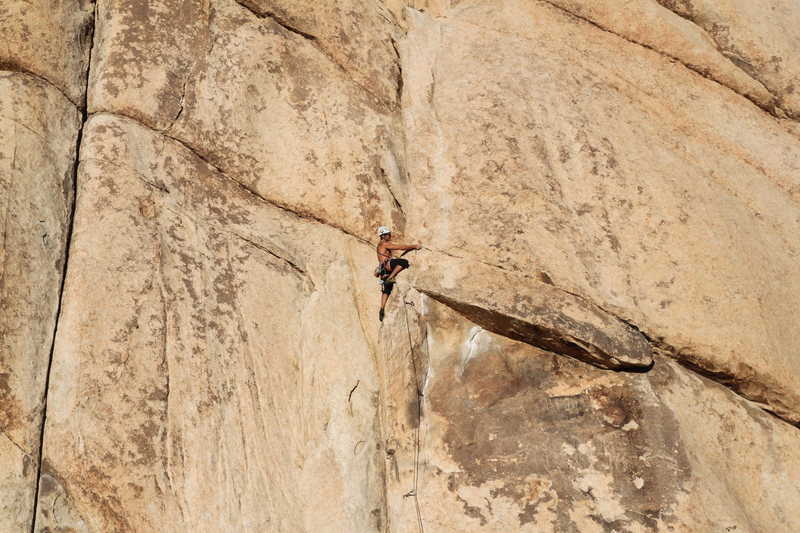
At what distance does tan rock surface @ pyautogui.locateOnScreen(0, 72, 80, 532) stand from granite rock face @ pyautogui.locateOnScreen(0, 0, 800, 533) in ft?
0.11

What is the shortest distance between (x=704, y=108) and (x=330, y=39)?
19.1 ft

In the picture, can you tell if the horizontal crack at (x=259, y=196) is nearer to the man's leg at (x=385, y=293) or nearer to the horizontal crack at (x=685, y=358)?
the man's leg at (x=385, y=293)

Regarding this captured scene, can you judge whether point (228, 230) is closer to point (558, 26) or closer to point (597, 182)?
point (597, 182)

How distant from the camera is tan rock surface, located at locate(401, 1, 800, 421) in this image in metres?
11.6

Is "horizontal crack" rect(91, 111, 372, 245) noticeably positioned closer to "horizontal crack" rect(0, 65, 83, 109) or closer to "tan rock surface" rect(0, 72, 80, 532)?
"horizontal crack" rect(0, 65, 83, 109)

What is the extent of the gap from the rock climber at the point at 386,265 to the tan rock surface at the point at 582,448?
58 centimetres

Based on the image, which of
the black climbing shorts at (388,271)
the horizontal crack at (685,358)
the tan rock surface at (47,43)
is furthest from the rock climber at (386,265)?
the tan rock surface at (47,43)

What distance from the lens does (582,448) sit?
1067cm

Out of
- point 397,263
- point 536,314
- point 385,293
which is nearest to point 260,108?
point 397,263

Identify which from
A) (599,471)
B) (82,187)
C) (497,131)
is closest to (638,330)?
(599,471)

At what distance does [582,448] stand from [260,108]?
6383mm

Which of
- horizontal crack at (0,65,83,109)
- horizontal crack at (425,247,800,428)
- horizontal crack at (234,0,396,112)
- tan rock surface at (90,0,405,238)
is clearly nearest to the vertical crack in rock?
tan rock surface at (90,0,405,238)

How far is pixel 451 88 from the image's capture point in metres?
13.5

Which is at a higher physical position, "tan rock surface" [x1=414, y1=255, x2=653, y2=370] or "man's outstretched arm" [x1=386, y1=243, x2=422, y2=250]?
"tan rock surface" [x1=414, y1=255, x2=653, y2=370]
